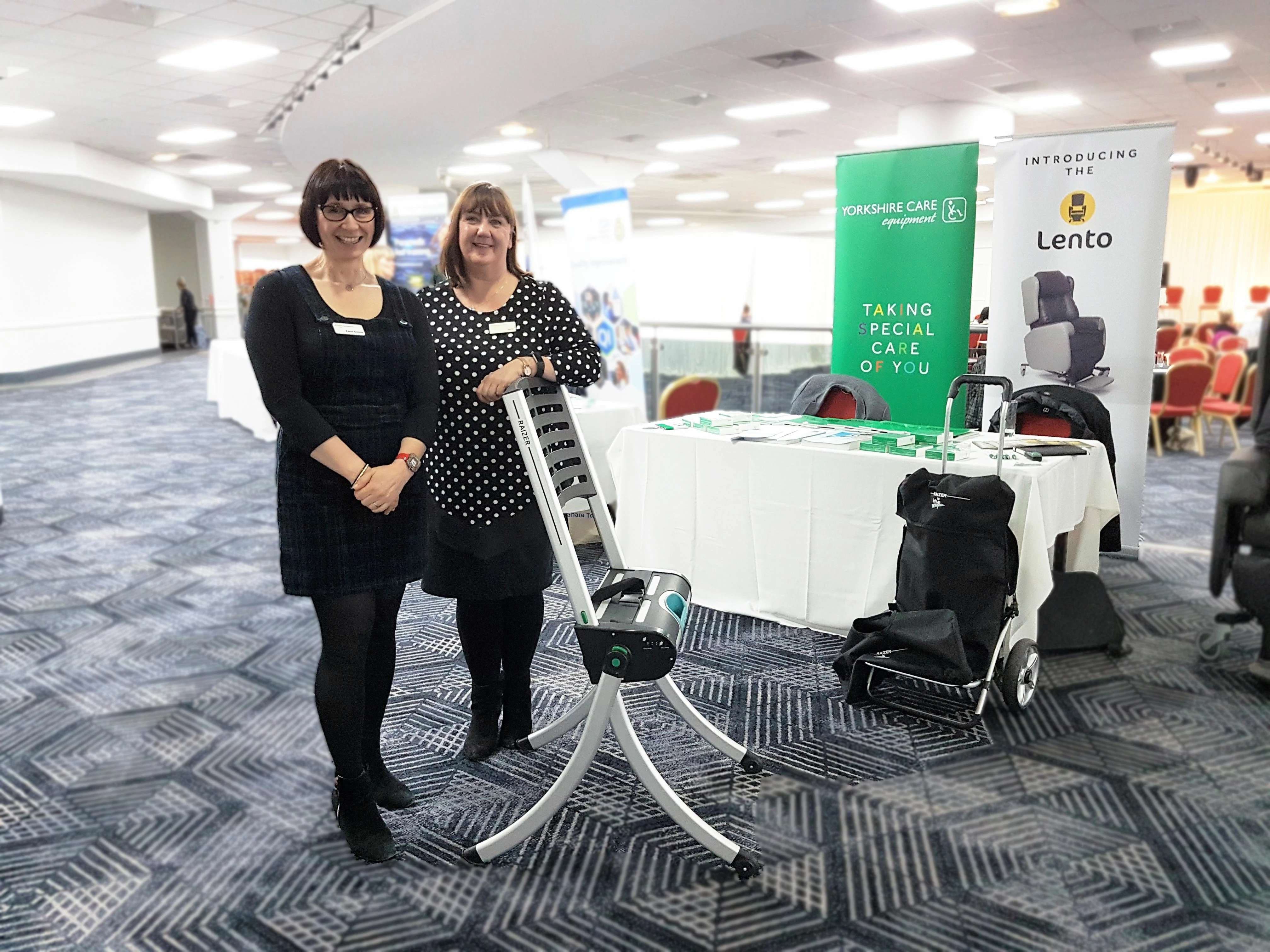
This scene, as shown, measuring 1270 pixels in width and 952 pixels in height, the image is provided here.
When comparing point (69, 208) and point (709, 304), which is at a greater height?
point (69, 208)

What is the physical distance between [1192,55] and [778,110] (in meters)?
3.79

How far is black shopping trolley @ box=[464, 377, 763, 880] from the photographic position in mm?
1812

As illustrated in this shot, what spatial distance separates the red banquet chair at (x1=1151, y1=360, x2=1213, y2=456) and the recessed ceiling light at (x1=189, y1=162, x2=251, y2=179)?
515 inches

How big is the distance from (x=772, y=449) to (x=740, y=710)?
96cm

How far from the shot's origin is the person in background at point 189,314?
63.0ft

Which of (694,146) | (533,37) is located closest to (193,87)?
(533,37)

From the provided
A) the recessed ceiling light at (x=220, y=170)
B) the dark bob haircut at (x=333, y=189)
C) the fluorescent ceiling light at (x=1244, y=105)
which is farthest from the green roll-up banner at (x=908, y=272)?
the recessed ceiling light at (x=220, y=170)

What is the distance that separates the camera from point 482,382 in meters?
1.97

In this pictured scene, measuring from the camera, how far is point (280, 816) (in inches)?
84.6

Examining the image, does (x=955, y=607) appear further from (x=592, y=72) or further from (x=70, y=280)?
(x=70, y=280)

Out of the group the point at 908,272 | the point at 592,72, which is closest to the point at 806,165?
the point at 592,72

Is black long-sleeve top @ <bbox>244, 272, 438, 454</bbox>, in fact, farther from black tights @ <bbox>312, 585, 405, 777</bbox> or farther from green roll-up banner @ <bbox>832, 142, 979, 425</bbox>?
green roll-up banner @ <bbox>832, 142, 979, 425</bbox>

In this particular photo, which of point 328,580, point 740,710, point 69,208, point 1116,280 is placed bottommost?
point 740,710

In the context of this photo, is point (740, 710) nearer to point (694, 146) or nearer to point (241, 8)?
point (241, 8)
